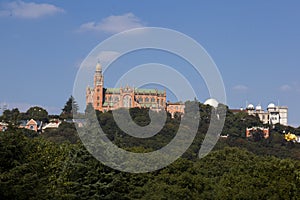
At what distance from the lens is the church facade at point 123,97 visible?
382 feet

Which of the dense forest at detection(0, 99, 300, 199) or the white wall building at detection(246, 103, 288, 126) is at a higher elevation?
the white wall building at detection(246, 103, 288, 126)

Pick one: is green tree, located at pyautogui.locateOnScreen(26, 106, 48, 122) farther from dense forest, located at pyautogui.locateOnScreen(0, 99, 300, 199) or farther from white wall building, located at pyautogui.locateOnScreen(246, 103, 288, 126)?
dense forest, located at pyautogui.locateOnScreen(0, 99, 300, 199)

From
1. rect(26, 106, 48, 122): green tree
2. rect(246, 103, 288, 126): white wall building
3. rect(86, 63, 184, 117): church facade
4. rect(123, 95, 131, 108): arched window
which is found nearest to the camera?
rect(26, 106, 48, 122): green tree

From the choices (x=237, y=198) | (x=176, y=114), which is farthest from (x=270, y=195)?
(x=176, y=114)

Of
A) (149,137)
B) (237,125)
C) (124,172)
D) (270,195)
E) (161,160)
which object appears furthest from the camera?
(237,125)

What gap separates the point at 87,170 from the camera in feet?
91.5

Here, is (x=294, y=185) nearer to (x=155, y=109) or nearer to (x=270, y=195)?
(x=270, y=195)

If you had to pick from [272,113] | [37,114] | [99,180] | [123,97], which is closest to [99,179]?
[99,180]

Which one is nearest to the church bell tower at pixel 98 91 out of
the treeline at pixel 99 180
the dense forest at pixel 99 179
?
the dense forest at pixel 99 179

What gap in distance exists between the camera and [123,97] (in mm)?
118062

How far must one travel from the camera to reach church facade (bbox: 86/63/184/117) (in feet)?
382

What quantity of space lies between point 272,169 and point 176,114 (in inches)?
2894

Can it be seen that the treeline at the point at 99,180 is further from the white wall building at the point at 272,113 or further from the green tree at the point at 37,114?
the white wall building at the point at 272,113

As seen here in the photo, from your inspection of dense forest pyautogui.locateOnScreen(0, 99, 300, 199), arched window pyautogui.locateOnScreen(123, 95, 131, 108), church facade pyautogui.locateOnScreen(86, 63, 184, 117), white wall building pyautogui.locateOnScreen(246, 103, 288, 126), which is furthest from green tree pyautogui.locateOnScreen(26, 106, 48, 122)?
dense forest pyautogui.locateOnScreen(0, 99, 300, 199)
